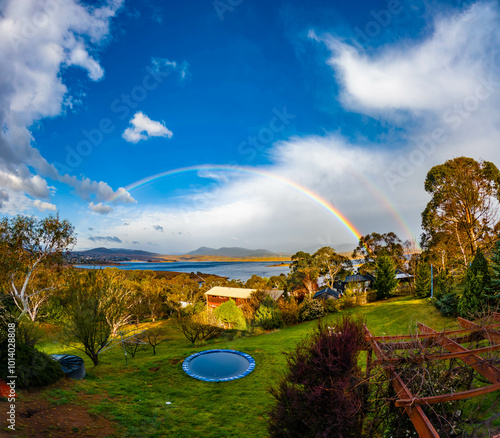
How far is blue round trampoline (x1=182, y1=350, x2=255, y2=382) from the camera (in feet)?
35.5

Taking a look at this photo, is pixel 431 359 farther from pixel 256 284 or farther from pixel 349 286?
pixel 256 284

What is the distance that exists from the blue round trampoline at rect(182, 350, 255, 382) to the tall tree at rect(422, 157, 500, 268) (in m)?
14.9

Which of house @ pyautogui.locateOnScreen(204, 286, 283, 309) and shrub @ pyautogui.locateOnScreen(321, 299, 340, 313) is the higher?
shrub @ pyautogui.locateOnScreen(321, 299, 340, 313)

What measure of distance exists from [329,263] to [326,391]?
42.5 m

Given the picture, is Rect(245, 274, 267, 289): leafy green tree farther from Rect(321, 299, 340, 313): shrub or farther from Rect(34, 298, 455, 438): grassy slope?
Rect(34, 298, 455, 438): grassy slope

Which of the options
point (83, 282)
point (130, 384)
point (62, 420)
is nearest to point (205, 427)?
point (62, 420)

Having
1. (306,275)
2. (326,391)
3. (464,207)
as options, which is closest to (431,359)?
(326,391)

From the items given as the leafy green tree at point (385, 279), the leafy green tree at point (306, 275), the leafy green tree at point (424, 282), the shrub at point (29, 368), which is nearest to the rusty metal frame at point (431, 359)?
the shrub at point (29, 368)

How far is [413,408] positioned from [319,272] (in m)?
44.6

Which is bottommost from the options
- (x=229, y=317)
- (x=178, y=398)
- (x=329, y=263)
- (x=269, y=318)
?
(x=269, y=318)

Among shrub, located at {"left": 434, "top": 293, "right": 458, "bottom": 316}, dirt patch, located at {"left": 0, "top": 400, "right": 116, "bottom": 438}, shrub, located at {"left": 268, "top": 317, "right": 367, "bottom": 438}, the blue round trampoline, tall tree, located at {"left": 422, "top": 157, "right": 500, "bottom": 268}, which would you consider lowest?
the blue round trampoline

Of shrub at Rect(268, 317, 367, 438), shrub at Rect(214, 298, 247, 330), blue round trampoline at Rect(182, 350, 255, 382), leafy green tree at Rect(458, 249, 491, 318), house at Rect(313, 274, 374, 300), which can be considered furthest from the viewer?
house at Rect(313, 274, 374, 300)

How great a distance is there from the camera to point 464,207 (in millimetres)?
18172

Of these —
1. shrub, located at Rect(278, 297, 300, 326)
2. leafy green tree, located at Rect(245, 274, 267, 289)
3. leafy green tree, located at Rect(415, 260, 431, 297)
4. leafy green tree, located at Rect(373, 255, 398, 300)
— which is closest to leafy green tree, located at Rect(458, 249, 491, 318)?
leafy green tree, located at Rect(415, 260, 431, 297)
